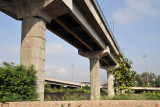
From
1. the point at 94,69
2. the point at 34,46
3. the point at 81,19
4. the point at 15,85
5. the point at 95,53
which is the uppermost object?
the point at 81,19

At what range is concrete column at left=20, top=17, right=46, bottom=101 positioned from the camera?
44.4 ft

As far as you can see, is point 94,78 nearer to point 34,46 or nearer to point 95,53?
point 95,53

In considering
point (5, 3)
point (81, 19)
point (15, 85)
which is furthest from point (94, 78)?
point (15, 85)

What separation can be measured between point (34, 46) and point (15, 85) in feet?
11.9

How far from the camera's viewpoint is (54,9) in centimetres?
1531

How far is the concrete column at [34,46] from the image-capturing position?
13539 mm

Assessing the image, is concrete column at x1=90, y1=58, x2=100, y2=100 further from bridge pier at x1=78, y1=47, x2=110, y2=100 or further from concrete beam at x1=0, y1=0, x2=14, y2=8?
concrete beam at x1=0, y1=0, x2=14, y2=8

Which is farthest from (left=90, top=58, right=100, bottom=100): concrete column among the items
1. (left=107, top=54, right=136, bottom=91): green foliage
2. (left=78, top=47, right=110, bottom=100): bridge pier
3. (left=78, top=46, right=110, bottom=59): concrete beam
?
(left=107, top=54, right=136, bottom=91): green foliage

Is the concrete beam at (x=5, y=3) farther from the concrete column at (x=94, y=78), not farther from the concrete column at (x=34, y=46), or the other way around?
the concrete column at (x=94, y=78)

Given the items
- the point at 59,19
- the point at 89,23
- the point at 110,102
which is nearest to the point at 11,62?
the point at 110,102

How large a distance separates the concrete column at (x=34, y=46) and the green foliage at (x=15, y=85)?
1.38 m

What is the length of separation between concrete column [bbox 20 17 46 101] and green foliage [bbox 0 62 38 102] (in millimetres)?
1380

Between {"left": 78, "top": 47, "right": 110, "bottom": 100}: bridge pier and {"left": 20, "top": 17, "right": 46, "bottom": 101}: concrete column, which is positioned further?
{"left": 78, "top": 47, "right": 110, "bottom": 100}: bridge pier

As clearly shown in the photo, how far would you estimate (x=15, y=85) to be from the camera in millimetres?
11188
